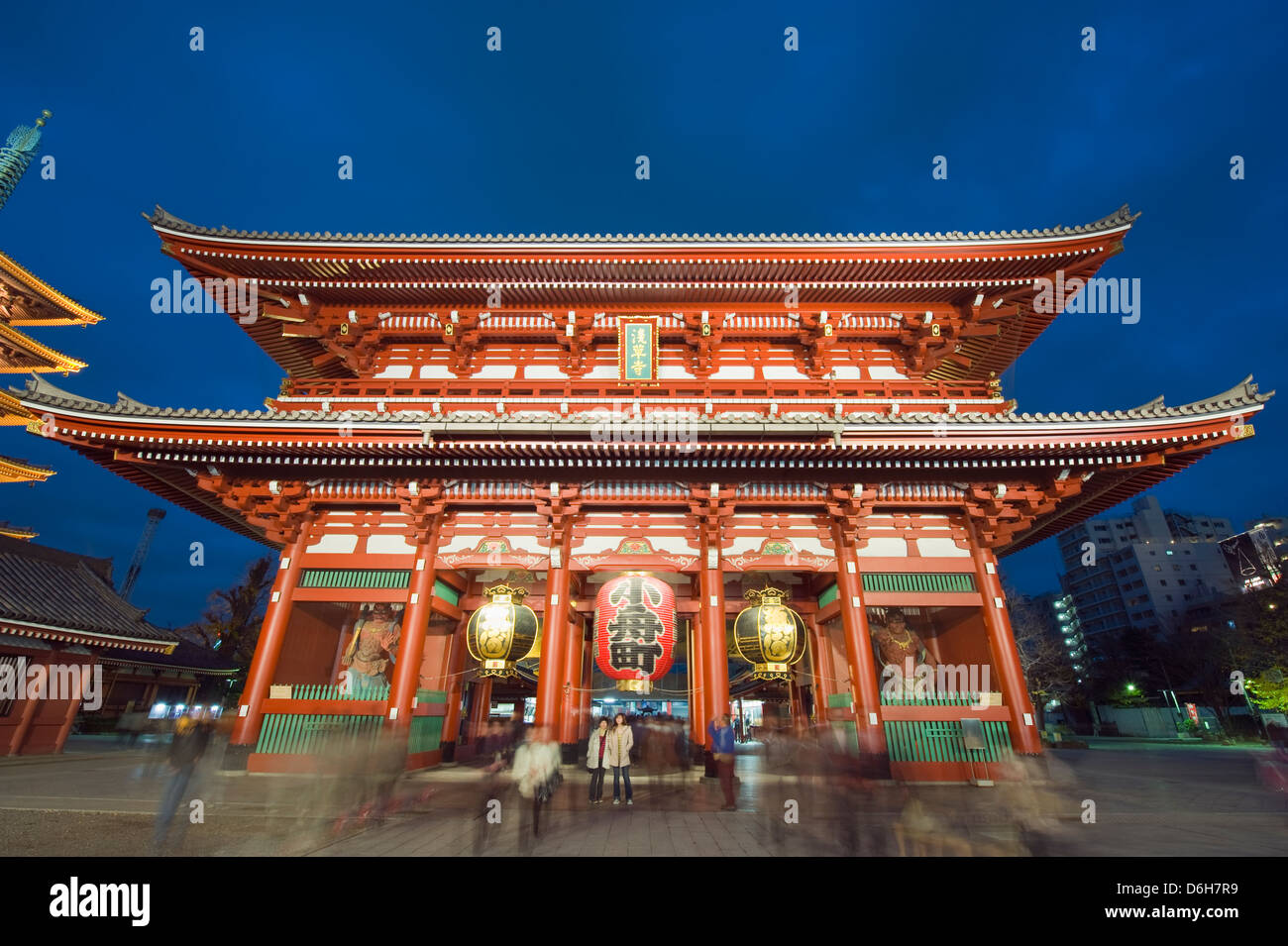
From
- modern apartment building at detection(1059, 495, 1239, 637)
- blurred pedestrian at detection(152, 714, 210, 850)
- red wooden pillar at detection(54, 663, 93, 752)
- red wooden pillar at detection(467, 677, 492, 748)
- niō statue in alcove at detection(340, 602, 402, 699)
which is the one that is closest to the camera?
blurred pedestrian at detection(152, 714, 210, 850)

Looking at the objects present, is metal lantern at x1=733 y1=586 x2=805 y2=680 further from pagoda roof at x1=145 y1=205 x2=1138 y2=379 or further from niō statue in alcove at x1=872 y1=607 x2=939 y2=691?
pagoda roof at x1=145 y1=205 x2=1138 y2=379

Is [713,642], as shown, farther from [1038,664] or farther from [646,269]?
[1038,664]

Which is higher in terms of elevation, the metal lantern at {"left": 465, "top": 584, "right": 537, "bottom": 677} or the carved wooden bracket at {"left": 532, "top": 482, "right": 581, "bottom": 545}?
the carved wooden bracket at {"left": 532, "top": 482, "right": 581, "bottom": 545}

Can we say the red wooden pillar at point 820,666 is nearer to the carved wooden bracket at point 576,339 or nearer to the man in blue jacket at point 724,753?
the man in blue jacket at point 724,753

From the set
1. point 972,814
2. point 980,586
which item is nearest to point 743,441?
point 980,586

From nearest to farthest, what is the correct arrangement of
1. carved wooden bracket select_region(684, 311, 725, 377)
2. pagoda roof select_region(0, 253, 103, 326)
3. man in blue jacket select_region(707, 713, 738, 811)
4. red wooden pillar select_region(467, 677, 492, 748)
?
1. man in blue jacket select_region(707, 713, 738, 811)
2. carved wooden bracket select_region(684, 311, 725, 377)
3. red wooden pillar select_region(467, 677, 492, 748)
4. pagoda roof select_region(0, 253, 103, 326)

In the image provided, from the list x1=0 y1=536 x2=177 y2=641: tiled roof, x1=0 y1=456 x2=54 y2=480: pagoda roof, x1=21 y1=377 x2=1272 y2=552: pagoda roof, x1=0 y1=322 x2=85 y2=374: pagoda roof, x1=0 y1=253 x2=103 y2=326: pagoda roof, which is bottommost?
x1=0 y1=536 x2=177 y2=641: tiled roof

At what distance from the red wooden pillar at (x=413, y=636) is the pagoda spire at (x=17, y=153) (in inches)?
1242

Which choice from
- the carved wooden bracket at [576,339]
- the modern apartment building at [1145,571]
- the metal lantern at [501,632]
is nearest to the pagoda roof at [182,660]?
the metal lantern at [501,632]

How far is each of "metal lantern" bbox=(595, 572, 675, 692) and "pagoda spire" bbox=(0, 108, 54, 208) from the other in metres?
35.9

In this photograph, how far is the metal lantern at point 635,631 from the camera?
1066 centimetres

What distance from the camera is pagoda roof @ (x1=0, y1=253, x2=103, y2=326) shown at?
23047 mm

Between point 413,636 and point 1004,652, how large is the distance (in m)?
12.4

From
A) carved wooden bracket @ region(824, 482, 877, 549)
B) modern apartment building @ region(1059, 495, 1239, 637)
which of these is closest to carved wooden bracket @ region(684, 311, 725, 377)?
carved wooden bracket @ region(824, 482, 877, 549)
